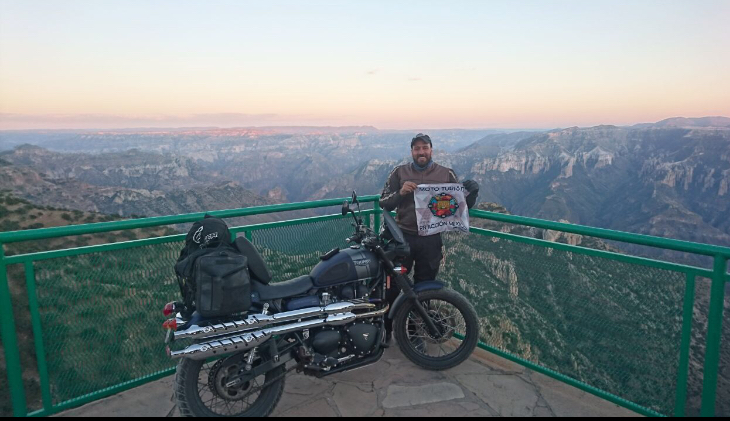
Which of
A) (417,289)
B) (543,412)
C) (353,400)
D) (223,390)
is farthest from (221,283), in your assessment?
(543,412)

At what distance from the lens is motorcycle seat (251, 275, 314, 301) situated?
3244mm

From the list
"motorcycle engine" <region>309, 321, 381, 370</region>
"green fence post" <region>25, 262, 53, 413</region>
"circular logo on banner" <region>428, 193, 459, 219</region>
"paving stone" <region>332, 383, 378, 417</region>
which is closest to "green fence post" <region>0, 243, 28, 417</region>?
"green fence post" <region>25, 262, 53, 413</region>

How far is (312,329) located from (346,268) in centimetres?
51

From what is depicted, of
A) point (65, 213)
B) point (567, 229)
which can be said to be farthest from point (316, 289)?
point (65, 213)

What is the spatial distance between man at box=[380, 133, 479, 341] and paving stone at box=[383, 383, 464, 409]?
3.19 ft

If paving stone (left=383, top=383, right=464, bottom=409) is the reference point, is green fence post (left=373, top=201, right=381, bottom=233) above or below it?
above

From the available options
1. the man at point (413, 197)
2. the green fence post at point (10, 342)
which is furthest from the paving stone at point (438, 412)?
the green fence post at point (10, 342)

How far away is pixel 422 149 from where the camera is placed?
425cm

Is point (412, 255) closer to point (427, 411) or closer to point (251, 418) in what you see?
point (427, 411)

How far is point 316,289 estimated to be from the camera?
345 cm

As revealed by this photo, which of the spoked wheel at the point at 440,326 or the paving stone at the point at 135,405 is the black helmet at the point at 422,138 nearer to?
the spoked wheel at the point at 440,326

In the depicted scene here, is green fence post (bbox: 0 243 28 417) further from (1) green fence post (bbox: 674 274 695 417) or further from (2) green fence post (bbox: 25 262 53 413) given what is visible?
(1) green fence post (bbox: 674 274 695 417)

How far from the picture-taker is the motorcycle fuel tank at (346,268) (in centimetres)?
344

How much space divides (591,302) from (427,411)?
149 cm
